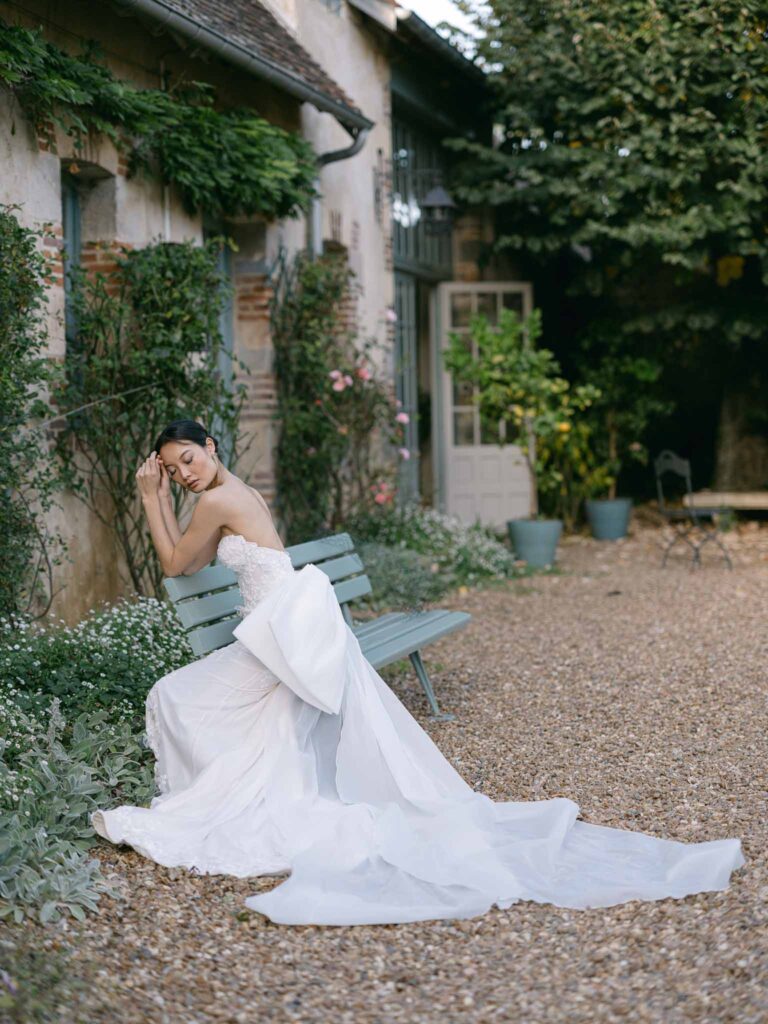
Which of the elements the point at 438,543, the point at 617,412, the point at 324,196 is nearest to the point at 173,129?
the point at 324,196

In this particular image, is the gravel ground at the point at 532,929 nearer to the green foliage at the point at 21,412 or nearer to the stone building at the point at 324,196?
the green foliage at the point at 21,412

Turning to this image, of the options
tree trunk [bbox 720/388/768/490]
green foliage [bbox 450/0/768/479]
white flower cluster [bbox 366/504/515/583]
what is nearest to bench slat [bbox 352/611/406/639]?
white flower cluster [bbox 366/504/515/583]

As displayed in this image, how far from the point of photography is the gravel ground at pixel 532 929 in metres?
3.00

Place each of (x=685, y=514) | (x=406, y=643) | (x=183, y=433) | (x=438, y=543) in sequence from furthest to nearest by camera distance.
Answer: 1. (x=685, y=514)
2. (x=438, y=543)
3. (x=406, y=643)
4. (x=183, y=433)

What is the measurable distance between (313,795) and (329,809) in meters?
0.08

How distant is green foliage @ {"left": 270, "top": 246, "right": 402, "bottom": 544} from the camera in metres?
9.16

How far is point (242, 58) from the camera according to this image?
7.58 metres

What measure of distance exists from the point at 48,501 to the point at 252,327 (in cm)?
316

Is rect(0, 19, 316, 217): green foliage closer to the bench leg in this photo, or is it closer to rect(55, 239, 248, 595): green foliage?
rect(55, 239, 248, 595): green foliage

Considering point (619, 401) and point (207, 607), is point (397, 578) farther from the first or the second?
point (619, 401)

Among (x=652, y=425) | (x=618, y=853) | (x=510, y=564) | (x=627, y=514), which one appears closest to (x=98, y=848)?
(x=618, y=853)

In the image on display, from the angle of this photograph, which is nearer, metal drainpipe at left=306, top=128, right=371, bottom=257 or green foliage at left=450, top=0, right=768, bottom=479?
metal drainpipe at left=306, top=128, right=371, bottom=257

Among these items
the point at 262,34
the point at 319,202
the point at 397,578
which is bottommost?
the point at 397,578

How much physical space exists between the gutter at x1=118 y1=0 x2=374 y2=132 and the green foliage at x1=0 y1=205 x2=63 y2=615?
151cm
